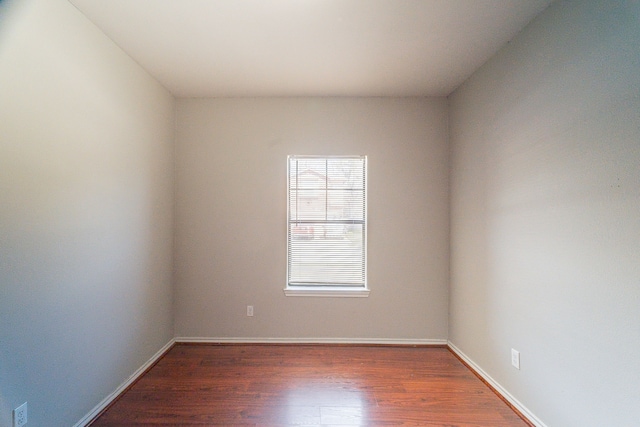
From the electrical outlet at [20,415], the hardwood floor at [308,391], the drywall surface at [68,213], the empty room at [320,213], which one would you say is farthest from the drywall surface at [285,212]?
the electrical outlet at [20,415]

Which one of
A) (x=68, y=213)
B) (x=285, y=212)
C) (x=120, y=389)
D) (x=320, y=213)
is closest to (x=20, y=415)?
(x=120, y=389)

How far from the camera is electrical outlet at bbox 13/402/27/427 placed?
Answer: 1.51 metres

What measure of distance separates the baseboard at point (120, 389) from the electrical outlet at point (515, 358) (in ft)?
9.97

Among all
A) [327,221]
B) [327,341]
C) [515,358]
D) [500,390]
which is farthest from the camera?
[327,221]

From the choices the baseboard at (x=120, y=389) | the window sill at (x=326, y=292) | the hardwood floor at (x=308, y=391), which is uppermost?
the window sill at (x=326, y=292)

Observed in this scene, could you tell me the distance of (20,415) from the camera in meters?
1.53

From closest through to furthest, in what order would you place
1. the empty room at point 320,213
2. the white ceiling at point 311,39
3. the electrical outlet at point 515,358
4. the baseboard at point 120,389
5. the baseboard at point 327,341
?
the empty room at point 320,213
the white ceiling at point 311,39
the baseboard at point 120,389
the electrical outlet at point 515,358
the baseboard at point 327,341

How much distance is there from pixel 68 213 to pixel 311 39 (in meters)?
2.03

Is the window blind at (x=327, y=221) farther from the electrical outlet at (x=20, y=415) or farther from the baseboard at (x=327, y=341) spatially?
the electrical outlet at (x=20, y=415)

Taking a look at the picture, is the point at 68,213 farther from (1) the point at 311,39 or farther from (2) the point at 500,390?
(2) the point at 500,390

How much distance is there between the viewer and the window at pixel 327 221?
3262 mm

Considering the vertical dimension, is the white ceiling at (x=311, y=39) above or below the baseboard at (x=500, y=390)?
above

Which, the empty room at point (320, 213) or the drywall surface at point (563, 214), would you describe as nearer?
the drywall surface at point (563, 214)

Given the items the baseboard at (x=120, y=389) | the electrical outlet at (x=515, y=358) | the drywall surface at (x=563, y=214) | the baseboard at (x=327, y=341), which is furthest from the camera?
the baseboard at (x=327, y=341)
